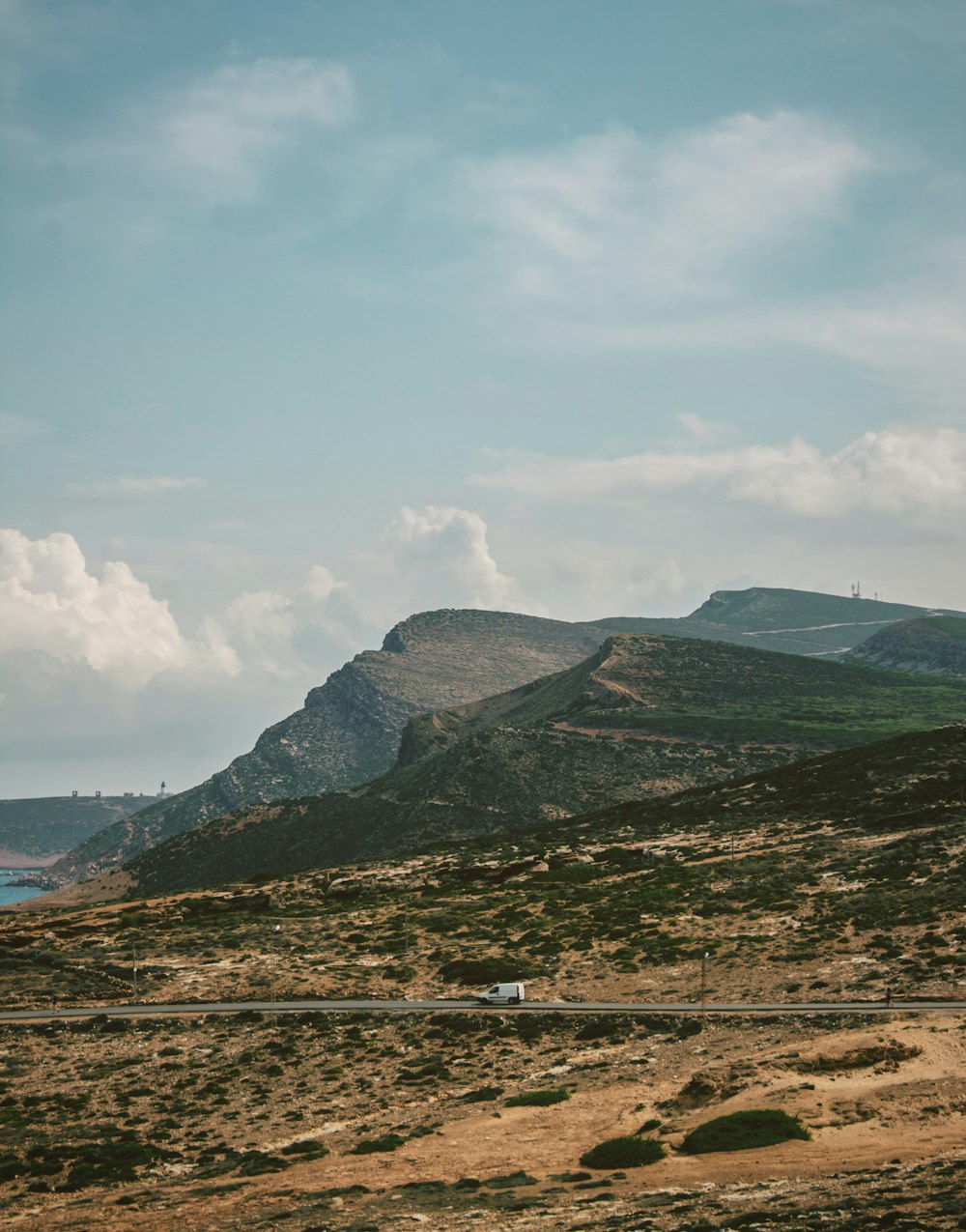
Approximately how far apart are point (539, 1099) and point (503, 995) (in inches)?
648

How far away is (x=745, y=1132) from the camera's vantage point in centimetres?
4191

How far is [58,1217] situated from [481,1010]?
2700 centimetres

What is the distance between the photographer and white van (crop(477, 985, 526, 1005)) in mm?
65750

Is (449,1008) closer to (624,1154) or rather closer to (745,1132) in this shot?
(624,1154)

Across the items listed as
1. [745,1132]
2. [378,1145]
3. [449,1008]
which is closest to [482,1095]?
[378,1145]

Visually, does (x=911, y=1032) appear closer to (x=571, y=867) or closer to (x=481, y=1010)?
(x=481, y=1010)

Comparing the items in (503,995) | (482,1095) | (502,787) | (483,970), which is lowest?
(482,1095)

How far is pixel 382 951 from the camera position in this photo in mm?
82938

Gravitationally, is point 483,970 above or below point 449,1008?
Answer: above

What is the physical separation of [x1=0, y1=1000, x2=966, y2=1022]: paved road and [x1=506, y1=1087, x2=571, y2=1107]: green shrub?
12779mm

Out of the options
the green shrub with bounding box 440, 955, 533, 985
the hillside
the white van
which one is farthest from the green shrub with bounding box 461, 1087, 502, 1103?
the green shrub with bounding box 440, 955, 533, 985

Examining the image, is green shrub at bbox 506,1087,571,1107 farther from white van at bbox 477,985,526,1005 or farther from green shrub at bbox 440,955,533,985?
green shrub at bbox 440,955,533,985

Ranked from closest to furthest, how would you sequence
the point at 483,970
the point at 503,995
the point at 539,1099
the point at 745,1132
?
1. the point at 745,1132
2. the point at 539,1099
3. the point at 503,995
4. the point at 483,970

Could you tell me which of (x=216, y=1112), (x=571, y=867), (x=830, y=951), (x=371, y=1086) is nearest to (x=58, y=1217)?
(x=216, y=1112)
